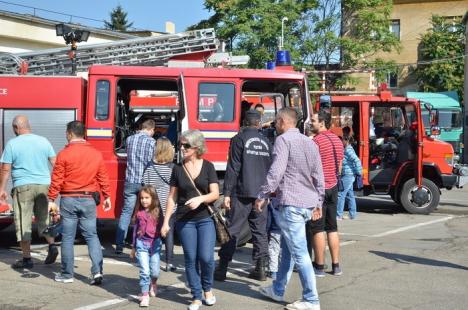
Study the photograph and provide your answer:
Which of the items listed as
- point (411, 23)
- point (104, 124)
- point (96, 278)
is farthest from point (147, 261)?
point (411, 23)

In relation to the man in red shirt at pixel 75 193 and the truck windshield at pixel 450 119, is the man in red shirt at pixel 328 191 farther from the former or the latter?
the truck windshield at pixel 450 119

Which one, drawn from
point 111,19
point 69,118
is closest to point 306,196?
point 69,118

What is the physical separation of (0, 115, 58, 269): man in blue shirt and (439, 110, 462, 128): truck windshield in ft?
77.0

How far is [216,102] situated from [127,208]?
2.05 meters

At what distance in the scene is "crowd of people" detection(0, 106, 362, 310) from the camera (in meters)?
5.99

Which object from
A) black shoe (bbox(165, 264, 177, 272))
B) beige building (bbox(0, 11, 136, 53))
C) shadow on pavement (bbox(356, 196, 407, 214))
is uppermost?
beige building (bbox(0, 11, 136, 53))

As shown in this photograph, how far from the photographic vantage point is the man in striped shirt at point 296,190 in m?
5.94

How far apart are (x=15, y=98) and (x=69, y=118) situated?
2.66 ft

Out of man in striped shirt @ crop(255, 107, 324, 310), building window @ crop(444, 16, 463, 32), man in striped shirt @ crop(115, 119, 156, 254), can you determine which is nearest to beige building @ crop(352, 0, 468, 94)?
building window @ crop(444, 16, 463, 32)

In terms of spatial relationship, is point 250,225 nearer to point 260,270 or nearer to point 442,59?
point 260,270

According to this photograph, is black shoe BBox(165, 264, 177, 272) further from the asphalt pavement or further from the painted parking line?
the painted parking line

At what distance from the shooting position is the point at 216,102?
9562mm

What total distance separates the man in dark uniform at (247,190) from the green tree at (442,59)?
114ft

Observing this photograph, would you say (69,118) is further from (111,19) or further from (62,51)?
(111,19)
